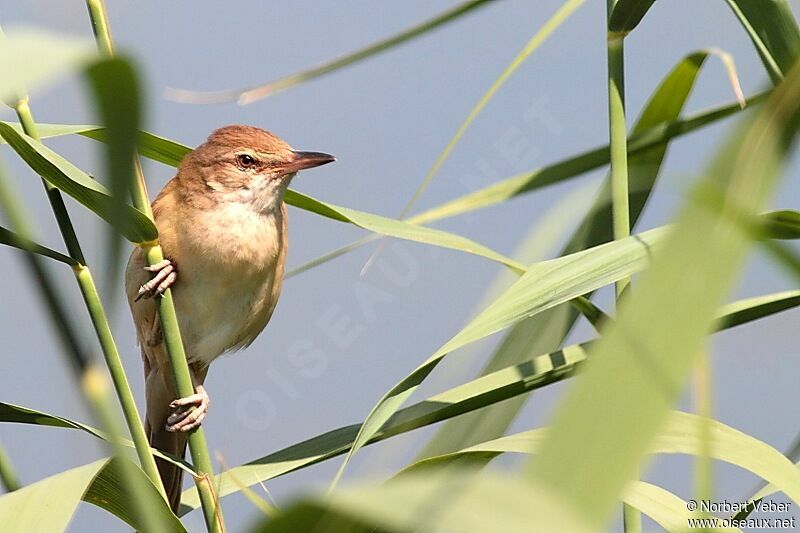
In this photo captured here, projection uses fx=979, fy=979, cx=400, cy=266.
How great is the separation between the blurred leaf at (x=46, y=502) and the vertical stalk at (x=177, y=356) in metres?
0.25

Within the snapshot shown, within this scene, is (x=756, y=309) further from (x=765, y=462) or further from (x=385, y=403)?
(x=385, y=403)

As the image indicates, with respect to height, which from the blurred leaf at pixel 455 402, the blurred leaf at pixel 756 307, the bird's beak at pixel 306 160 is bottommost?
the blurred leaf at pixel 455 402

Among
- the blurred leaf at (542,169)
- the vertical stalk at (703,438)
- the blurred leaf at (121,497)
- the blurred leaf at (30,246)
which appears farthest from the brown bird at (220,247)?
the vertical stalk at (703,438)

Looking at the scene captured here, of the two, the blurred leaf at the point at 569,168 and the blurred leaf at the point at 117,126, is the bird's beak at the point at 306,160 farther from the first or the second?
the blurred leaf at the point at 117,126

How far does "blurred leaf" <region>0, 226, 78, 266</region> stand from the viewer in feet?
3.32

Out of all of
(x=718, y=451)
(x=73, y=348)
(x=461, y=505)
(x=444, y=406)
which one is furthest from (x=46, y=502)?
(x=718, y=451)

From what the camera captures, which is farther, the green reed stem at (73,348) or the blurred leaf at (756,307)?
the blurred leaf at (756,307)

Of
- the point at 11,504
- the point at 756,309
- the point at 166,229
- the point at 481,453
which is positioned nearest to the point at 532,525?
the point at 11,504

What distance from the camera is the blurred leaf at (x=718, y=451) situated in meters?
1.14

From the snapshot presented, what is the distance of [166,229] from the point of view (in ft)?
8.21

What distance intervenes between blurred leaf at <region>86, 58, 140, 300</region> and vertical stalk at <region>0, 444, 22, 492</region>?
69 centimetres

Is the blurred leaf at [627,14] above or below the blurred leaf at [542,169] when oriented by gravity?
above

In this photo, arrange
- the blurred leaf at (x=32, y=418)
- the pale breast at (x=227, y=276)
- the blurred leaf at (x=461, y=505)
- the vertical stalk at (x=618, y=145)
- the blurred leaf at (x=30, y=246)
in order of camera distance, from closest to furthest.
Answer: the blurred leaf at (x=461, y=505)
the blurred leaf at (x=30, y=246)
the blurred leaf at (x=32, y=418)
the vertical stalk at (x=618, y=145)
the pale breast at (x=227, y=276)

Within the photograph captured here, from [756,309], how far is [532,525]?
1053 mm
